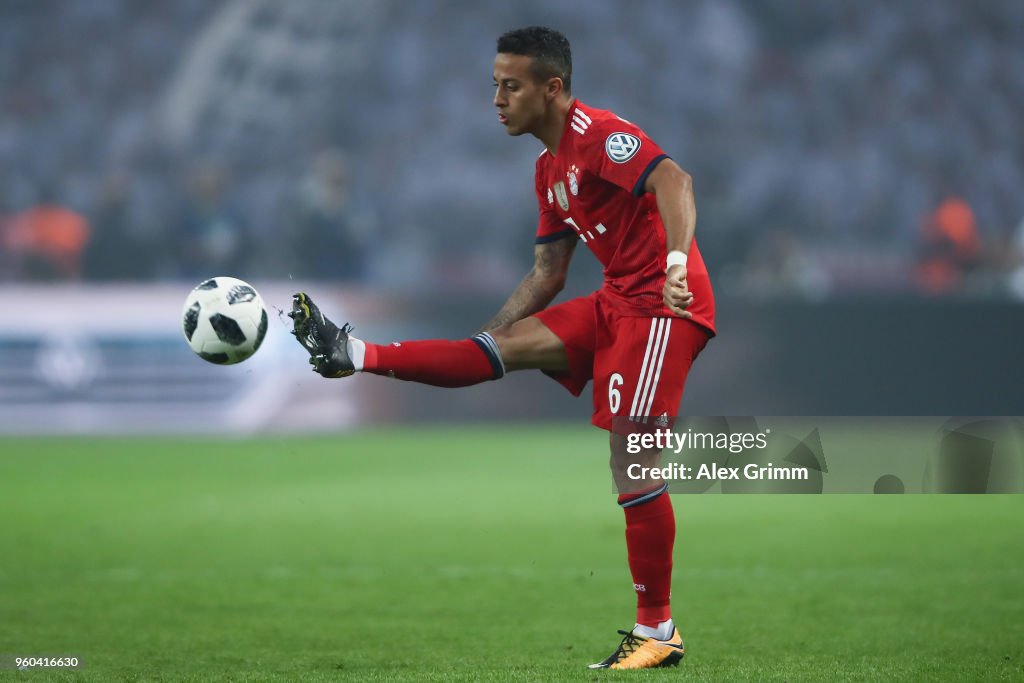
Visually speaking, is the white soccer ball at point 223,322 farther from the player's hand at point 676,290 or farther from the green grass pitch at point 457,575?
the player's hand at point 676,290

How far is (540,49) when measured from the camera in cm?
516

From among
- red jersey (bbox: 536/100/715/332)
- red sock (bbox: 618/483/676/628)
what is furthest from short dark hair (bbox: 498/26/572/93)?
red sock (bbox: 618/483/676/628)

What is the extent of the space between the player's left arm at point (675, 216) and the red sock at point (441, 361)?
75 cm

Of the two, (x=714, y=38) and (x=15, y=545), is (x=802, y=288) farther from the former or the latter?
(x=15, y=545)

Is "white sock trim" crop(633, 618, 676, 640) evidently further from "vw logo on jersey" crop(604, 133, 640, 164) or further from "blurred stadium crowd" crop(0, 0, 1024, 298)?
"blurred stadium crowd" crop(0, 0, 1024, 298)

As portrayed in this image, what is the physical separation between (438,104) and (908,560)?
41.3 ft

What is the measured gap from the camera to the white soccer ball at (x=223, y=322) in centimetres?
513

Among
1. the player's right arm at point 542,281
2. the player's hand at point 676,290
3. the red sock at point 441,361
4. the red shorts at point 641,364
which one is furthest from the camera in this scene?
the player's right arm at point 542,281

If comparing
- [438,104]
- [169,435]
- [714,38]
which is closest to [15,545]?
[169,435]

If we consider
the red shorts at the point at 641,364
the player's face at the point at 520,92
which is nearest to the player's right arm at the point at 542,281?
the red shorts at the point at 641,364

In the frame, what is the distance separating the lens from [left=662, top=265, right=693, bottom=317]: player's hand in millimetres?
4559

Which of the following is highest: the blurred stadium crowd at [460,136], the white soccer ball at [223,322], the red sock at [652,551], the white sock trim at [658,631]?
the blurred stadium crowd at [460,136]

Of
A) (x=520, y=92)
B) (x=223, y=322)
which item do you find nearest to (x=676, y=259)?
(x=520, y=92)

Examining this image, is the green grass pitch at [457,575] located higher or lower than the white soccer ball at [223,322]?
lower
